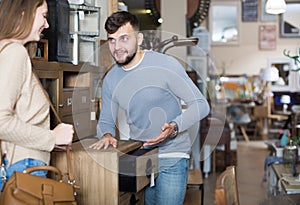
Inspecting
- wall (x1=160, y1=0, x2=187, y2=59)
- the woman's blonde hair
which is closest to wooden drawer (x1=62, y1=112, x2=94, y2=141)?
the woman's blonde hair

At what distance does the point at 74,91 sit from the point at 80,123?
161mm

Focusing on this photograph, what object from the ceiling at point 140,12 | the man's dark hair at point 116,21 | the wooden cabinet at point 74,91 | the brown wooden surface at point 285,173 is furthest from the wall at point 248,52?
the man's dark hair at point 116,21

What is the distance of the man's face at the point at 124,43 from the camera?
2.06 meters

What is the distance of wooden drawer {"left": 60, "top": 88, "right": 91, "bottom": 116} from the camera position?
231 cm

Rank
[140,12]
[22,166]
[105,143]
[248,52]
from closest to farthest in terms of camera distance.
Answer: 1. [22,166]
2. [105,143]
3. [140,12]
4. [248,52]

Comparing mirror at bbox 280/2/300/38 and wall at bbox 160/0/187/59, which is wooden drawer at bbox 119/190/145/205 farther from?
mirror at bbox 280/2/300/38

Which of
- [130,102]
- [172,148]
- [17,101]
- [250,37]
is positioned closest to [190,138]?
[172,148]

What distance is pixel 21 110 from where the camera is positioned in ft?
5.27

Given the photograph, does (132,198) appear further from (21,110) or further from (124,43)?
(21,110)

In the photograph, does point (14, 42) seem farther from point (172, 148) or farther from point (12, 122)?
point (172, 148)

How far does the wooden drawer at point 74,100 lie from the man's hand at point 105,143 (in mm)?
258

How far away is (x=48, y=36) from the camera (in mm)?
2324

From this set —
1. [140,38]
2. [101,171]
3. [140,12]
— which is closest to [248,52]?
[140,12]

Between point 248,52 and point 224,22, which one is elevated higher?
point 224,22
